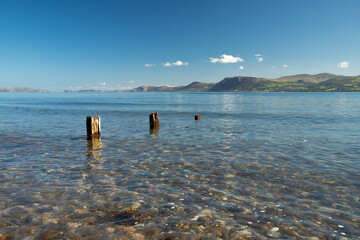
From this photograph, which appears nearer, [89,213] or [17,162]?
[89,213]

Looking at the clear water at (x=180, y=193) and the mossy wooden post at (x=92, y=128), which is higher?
the mossy wooden post at (x=92, y=128)

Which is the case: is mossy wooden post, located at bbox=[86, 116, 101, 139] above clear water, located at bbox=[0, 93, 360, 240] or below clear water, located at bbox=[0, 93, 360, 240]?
above

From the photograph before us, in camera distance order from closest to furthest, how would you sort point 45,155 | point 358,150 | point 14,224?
point 14,224
point 45,155
point 358,150

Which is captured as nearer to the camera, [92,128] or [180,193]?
[180,193]

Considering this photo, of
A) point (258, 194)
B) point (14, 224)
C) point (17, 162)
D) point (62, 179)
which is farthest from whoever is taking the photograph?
point (17, 162)

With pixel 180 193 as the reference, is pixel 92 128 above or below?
above

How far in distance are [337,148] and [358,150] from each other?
1.21m

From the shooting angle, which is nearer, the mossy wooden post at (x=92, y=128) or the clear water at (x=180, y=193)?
the clear water at (x=180, y=193)

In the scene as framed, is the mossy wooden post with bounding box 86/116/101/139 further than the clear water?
Yes

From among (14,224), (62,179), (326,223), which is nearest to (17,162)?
(62,179)

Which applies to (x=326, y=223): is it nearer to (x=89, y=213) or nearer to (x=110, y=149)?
(x=89, y=213)

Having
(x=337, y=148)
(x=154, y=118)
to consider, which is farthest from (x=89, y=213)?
(x=154, y=118)

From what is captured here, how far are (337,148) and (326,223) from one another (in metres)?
12.3

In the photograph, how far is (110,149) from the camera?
55.0ft
